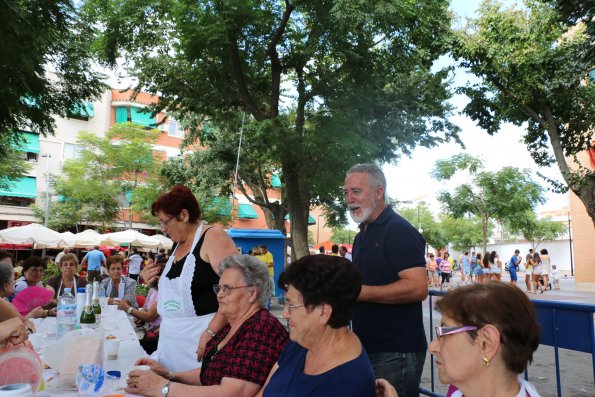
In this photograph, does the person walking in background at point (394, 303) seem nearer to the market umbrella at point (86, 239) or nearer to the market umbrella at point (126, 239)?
the market umbrella at point (86, 239)

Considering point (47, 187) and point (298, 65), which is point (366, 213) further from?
point (47, 187)

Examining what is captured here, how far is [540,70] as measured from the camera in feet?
50.9

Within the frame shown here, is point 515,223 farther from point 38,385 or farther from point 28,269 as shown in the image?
point 38,385

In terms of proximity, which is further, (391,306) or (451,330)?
(391,306)

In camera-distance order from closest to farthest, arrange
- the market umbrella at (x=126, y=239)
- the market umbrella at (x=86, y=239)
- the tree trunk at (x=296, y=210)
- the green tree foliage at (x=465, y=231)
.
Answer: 1. the tree trunk at (x=296, y=210)
2. the market umbrella at (x=86, y=239)
3. the market umbrella at (x=126, y=239)
4. the green tree foliage at (x=465, y=231)

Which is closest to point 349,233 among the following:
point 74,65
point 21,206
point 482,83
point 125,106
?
point 125,106

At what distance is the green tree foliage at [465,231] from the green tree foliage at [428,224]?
2417 millimetres

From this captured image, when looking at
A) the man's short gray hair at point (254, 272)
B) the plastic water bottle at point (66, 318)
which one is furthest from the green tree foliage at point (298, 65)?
the man's short gray hair at point (254, 272)

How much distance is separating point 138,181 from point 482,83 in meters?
24.4

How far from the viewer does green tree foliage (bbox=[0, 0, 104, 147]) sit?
642 centimetres

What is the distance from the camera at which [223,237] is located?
3.35 m

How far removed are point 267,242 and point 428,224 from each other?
6252cm

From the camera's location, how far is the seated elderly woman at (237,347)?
7.84 feet

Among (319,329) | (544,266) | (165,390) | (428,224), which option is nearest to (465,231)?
(428,224)
